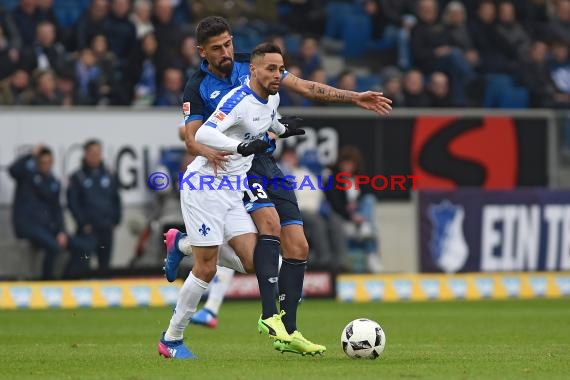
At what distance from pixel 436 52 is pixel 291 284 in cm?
1339

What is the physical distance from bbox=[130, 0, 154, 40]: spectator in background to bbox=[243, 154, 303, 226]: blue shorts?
10728 mm

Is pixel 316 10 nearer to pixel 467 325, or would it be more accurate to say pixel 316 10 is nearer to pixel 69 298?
pixel 69 298

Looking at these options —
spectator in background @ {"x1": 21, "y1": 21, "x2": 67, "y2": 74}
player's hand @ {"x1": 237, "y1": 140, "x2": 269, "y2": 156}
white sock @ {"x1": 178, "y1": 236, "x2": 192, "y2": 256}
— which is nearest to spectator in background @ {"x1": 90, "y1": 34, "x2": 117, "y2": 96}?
spectator in background @ {"x1": 21, "y1": 21, "x2": 67, "y2": 74}

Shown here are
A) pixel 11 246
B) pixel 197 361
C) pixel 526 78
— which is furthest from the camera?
pixel 526 78

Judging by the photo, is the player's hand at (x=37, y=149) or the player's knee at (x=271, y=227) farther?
the player's hand at (x=37, y=149)

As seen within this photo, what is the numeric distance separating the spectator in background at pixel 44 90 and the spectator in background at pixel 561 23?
418 inches

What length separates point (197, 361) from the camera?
944 centimetres

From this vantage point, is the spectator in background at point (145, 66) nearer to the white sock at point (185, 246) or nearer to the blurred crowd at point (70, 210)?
the blurred crowd at point (70, 210)

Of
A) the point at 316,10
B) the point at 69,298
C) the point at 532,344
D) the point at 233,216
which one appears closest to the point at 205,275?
the point at 233,216

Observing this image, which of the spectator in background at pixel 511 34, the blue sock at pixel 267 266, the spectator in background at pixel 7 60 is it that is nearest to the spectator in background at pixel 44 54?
the spectator in background at pixel 7 60

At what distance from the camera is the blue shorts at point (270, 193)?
32.8 feet

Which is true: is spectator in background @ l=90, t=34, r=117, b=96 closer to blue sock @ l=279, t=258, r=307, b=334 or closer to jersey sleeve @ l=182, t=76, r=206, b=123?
jersey sleeve @ l=182, t=76, r=206, b=123

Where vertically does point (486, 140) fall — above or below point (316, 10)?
below

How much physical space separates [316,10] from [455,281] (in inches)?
262
